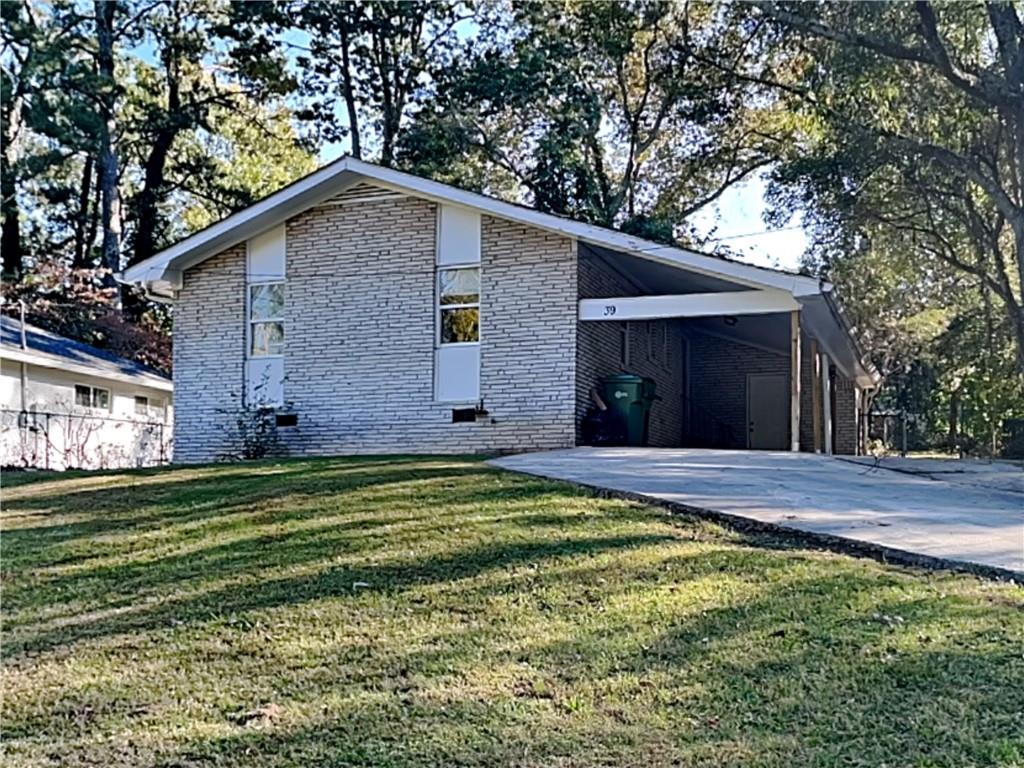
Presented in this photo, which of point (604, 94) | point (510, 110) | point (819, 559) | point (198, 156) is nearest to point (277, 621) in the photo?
point (819, 559)

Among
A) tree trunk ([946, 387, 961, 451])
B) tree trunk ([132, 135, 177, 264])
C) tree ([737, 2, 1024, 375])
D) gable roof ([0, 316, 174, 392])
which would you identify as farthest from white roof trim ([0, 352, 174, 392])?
tree trunk ([946, 387, 961, 451])

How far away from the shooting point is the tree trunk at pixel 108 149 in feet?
Answer: 87.6

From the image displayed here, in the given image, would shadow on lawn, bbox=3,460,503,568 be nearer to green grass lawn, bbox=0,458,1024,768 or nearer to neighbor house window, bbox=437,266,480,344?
green grass lawn, bbox=0,458,1024,768

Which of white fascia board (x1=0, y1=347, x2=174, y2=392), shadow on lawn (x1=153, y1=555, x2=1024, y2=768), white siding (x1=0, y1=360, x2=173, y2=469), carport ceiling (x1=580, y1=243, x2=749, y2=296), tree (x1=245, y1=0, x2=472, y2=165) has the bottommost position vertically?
shadow on lawn (x1=153, y1=555, x2=1024, y2=768)

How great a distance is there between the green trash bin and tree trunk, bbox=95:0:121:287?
1737cm

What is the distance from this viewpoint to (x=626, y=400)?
15039mm

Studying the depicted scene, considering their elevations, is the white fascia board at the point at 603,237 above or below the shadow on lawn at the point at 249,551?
above

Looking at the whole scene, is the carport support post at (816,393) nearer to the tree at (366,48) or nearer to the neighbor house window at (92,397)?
the tree at (366,48)

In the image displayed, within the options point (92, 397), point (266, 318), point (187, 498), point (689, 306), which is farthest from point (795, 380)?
point (92, 397)

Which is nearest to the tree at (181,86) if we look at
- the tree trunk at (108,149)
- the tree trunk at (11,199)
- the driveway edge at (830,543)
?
the tree trunk at (108,149)

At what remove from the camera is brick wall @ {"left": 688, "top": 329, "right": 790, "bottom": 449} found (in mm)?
20820

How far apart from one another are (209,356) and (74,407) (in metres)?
5.55

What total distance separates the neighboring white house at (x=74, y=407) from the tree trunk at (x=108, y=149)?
6.19 m

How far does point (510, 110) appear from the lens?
25250mm
